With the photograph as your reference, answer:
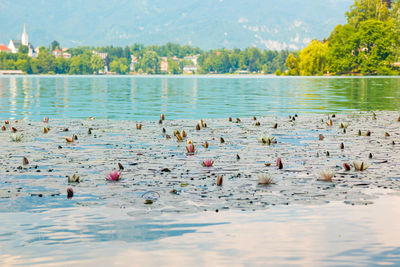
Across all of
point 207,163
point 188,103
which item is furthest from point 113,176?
point 188,103

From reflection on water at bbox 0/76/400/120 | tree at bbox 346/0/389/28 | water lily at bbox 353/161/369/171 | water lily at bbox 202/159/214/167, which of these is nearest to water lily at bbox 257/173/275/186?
water lily at bbox 202/159/214/167

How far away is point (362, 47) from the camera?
18900 cm

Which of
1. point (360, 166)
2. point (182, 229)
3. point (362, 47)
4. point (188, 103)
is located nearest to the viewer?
point (182, 229)

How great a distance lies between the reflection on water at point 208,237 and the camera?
886 centimetres

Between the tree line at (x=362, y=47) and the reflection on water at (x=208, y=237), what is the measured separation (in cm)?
17792

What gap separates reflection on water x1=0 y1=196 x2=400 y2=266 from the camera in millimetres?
8859

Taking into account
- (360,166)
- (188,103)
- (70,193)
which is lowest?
(70,193)

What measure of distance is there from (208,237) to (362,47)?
19017cm

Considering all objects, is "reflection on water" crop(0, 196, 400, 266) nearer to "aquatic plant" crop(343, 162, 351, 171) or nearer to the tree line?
"aquatic plant" crop(343, 162, 351, 171)

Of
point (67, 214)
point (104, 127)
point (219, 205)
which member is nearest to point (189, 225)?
point (219, 205)

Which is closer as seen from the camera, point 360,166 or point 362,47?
point 360,166

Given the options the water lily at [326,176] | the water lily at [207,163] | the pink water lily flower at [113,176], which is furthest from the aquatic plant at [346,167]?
the pink water lily flower at [113,176]

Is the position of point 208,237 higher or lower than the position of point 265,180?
lower

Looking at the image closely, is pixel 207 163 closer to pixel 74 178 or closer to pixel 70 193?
pixel 74 178
